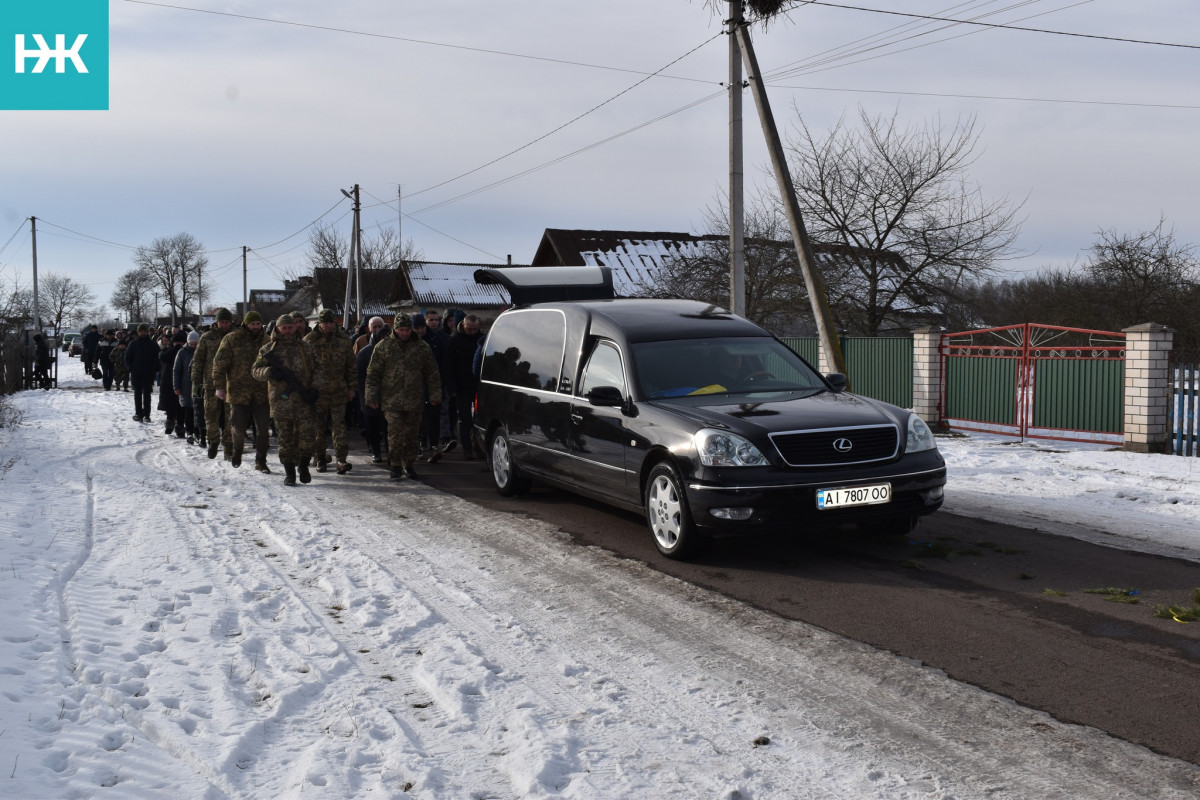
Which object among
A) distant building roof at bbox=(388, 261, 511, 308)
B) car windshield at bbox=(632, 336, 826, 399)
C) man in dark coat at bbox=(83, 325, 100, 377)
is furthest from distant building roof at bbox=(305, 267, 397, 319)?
car windshield at bbox=(632, 336, 826, 399)

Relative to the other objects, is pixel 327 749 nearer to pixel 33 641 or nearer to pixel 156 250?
pixel 33 641

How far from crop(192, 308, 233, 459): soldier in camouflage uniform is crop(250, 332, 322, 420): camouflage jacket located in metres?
1.93

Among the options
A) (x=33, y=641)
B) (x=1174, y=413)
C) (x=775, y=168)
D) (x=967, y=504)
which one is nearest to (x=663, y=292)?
(x=775, y=168)

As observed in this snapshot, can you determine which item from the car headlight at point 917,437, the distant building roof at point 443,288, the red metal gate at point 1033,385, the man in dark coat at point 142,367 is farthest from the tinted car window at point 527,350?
the distant building roof at point 443,288

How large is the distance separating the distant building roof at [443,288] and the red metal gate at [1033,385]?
3026 cm

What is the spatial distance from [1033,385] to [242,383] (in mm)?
11574

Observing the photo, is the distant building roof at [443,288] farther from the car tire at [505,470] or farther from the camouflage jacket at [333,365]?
the car tire at [505,470]

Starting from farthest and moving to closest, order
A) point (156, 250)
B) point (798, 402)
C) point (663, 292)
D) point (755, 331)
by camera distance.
A: point (156, 250)
point (663, 292)
point (755, 331)
point (798, 402)

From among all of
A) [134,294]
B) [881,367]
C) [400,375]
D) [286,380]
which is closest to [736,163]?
[881,367]

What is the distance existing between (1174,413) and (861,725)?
37.7 ft

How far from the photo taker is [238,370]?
12.0 metres

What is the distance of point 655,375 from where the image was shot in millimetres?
7762

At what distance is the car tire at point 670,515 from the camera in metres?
6.88

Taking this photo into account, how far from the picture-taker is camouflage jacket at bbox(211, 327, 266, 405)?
12.0m
